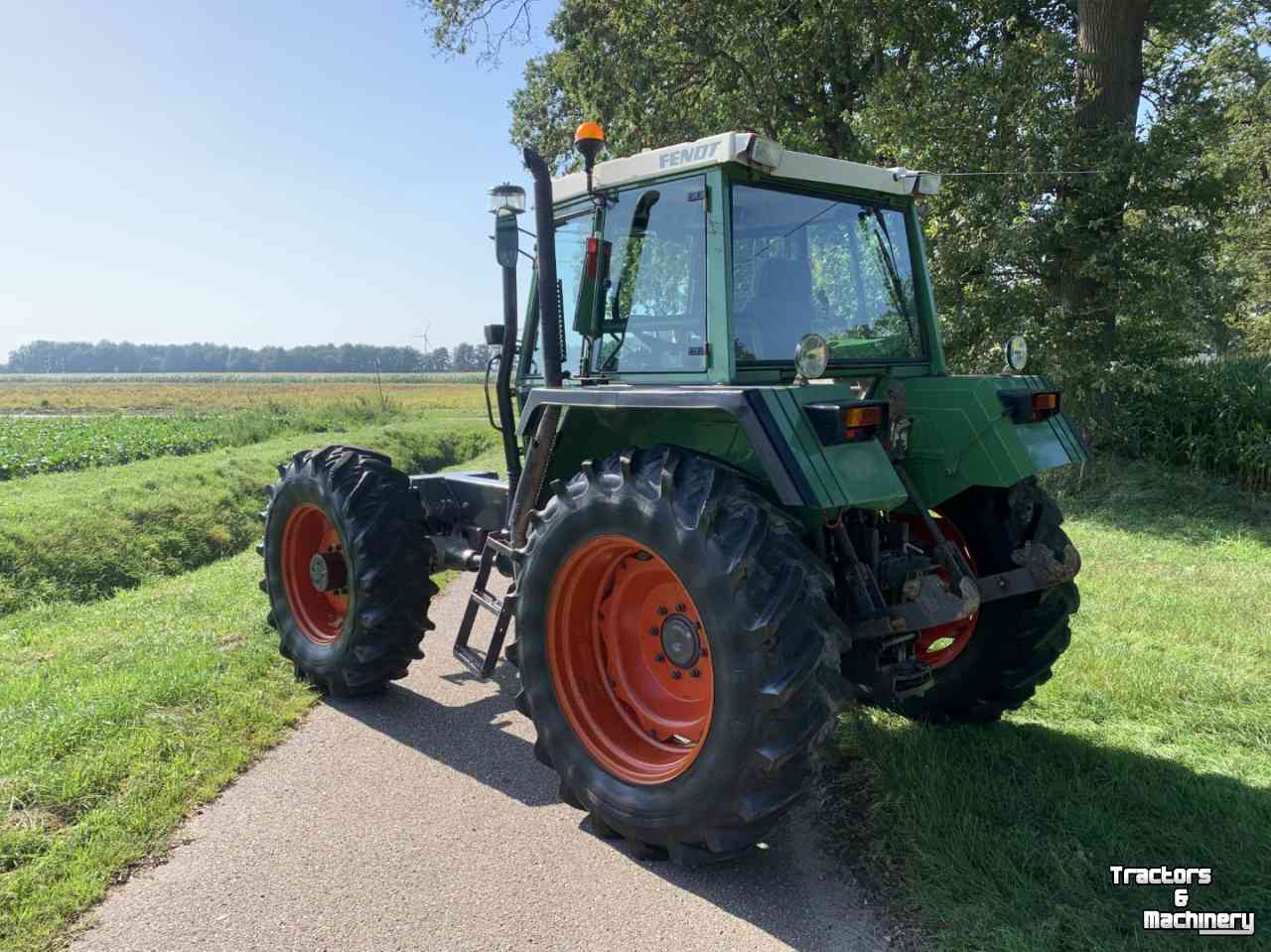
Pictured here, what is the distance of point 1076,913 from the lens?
8.27 ft

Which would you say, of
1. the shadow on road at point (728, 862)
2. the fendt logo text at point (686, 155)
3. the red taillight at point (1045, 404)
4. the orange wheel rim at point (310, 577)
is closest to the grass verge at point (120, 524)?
the orange wheel rim at point (310, 577)

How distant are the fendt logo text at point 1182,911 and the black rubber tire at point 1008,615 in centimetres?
101

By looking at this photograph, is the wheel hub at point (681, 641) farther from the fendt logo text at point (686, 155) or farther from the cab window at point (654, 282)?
the fendt logo text at point (686, 155)

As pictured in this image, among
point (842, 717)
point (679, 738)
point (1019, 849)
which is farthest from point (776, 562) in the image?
point (842, 717)

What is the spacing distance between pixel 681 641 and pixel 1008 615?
1548 mm

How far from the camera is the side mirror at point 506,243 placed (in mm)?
3977

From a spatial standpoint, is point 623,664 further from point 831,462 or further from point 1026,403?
point 1026,403

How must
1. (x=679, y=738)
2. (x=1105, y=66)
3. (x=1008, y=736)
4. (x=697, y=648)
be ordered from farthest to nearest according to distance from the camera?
(x=1105, y=66), (x=1008, y=736), (x=679, y=738), (x=697, y=648)

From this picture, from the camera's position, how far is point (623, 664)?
3443 millimetres

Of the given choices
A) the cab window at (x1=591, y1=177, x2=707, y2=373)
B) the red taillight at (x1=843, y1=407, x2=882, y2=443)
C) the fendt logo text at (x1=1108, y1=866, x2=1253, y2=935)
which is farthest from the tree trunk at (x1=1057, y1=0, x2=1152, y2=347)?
the fendt logo text at (x1=1108, y1=866, x2=1253, y2=935)

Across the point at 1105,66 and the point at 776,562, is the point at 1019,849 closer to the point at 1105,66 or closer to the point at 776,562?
the point at 776,562

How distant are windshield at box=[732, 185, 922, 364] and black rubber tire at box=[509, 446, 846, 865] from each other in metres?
0.67

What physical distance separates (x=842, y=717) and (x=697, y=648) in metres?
1.39

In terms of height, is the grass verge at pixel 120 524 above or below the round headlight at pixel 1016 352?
below
